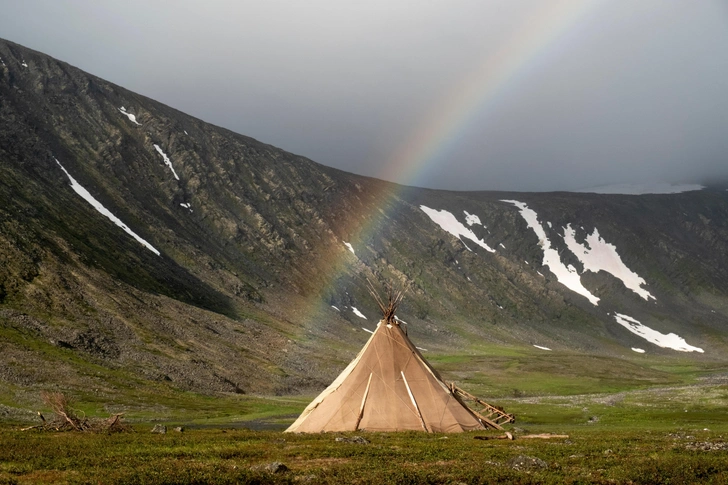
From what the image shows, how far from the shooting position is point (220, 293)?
527 ft

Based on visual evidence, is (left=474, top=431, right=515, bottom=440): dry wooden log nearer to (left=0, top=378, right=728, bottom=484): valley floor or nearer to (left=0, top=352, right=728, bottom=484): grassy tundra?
(left=0, top=378, right=728, bottom=484): valley floor

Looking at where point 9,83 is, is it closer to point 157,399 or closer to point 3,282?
point 3,282

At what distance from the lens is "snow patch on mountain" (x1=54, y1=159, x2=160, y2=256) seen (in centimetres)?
16362

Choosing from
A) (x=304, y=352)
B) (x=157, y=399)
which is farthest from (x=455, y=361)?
(x=157, y=399)

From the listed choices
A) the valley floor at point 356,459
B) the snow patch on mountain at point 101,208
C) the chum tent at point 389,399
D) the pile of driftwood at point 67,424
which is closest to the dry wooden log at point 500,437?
the valley floor at point 356,459

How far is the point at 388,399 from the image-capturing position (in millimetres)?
41375

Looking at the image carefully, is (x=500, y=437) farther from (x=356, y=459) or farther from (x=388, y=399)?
(x=356, y=459)

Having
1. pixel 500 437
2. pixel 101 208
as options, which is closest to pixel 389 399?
pixel 500 437

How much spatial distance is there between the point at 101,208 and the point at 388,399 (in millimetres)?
148103

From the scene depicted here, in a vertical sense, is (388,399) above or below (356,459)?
above

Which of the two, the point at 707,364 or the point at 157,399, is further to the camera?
the point at 707,364

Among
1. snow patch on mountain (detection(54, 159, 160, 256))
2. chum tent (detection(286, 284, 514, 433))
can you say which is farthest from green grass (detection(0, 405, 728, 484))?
snow patch on mountain (detection(54, 159, 160, 256))

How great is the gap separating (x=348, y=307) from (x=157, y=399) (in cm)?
11571

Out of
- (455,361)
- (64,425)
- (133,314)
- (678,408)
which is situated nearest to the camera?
(64,425)
